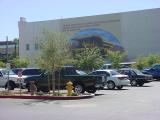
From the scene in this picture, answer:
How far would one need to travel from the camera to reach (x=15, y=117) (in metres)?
14.2

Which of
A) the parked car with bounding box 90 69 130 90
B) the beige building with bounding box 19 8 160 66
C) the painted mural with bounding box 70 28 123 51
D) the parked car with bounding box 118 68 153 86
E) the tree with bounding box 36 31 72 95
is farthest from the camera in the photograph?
the painted mural with bounding box 70 28 123 51

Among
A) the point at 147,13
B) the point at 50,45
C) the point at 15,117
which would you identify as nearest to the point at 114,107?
the point at 15,117

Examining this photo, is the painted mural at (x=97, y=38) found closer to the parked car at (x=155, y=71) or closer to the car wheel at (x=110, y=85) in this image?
the parked car at (x=155, y=71)

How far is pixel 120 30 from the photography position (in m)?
88.3

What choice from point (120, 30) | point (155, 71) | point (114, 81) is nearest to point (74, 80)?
point (114, 81)

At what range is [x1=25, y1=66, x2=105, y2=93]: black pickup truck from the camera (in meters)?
25.3

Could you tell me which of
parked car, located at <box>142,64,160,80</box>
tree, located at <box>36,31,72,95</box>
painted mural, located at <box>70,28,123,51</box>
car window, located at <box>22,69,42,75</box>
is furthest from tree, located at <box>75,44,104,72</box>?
painted mural, located at <box>70,28,123,51</box>

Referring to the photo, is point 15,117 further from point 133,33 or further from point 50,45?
point 133,33

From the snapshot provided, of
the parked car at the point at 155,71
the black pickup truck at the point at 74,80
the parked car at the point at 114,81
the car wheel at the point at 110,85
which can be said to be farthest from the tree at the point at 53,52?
the parked car at the point at 155,71

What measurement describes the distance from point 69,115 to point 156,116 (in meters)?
3.02

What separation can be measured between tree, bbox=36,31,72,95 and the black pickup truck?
1.32 m

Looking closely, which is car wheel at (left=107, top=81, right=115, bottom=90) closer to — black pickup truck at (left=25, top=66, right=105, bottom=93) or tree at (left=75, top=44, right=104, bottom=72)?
black pickup truck at (left=25, top=66, right=105, bottom=93)

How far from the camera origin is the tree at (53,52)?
940 inches

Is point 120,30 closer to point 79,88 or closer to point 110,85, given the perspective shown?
point 110,85
